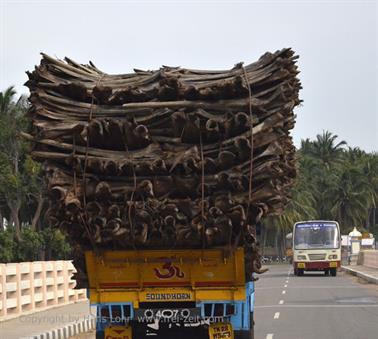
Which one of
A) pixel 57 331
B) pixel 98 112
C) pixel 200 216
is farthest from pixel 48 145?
pixel 57 331

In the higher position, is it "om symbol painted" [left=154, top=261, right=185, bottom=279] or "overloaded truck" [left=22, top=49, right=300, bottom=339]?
"overloaded truck" [left=22, top=49, right=300, bottom=339]

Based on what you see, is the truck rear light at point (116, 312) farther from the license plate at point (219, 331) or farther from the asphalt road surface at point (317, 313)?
the asphalt road surface at point (317, 313)

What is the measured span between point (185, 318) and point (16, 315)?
9.37 m

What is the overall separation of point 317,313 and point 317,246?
23576 mm

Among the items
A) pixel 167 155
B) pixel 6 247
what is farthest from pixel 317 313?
pixel 6 247

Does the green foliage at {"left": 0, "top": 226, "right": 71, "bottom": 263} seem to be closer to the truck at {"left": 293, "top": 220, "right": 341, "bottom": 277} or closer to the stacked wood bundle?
the truck at {"left": 293, "top": 220, "right": 341, "bottom": 277}

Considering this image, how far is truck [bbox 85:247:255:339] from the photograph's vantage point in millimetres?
10133

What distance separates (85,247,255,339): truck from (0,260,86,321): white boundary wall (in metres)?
7.25

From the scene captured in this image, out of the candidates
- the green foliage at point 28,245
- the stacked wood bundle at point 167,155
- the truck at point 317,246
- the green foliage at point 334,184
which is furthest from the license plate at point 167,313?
the green foliage at point 334,184

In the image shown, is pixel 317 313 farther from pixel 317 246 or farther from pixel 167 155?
pixel 317 246

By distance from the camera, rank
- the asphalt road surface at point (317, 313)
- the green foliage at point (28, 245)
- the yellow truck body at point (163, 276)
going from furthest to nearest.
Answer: the green foliage at point (28, 245) → the asphalt road surface at point (317, 313) → the yellow truck body at point (163, 276)

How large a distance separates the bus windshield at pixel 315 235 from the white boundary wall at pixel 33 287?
2049 cm

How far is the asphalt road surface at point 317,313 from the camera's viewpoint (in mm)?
15914

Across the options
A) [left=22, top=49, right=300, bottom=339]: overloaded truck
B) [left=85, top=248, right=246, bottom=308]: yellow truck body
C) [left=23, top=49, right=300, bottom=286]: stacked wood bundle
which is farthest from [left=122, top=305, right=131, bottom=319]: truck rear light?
[left=23, top=49, right=300, bottom=286]: stacked wood bundle
